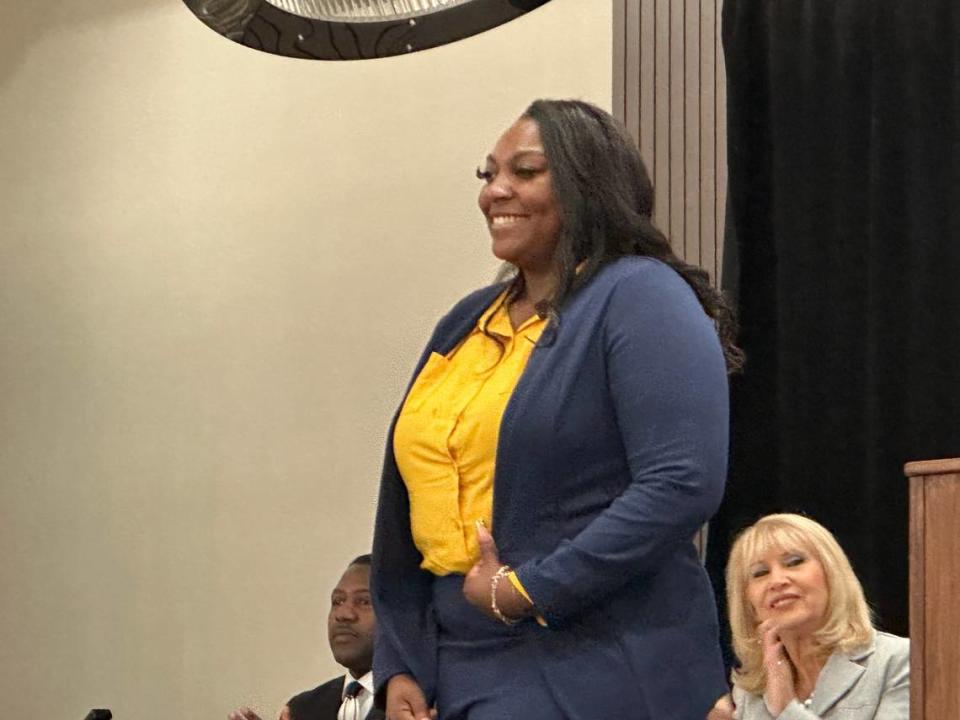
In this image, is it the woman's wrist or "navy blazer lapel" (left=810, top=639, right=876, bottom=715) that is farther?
"navy blazer lapel" (left=810, top=639, right=876, bottom=715)

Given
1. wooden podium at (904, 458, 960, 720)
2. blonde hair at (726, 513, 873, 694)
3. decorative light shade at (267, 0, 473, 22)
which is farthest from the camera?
blonde hair at (726, 513, 873, 694)

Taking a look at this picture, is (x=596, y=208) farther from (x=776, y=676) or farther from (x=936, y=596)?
(x=776, y=676)

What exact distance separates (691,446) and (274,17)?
0.57m

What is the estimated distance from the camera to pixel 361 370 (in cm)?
436

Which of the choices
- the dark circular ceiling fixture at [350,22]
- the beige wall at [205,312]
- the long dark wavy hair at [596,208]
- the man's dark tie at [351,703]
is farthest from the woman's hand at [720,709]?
the beige wall at [205,312]

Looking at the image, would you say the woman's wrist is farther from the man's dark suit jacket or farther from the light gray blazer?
the man's dark suit jacket

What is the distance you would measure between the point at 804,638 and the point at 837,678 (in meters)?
0.15

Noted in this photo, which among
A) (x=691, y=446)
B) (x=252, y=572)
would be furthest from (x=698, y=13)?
(x=691, y=446)

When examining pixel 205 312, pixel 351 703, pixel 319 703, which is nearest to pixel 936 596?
pixel 351 703

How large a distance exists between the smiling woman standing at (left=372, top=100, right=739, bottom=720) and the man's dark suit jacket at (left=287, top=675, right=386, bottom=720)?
6.67ft

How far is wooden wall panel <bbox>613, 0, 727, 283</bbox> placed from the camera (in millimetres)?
3852

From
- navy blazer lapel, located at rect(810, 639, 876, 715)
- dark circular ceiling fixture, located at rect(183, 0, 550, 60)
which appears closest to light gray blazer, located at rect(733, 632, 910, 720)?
navy blazer lapel, located at rect(810, 639, 876, 715)

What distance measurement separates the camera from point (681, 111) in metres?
3.89

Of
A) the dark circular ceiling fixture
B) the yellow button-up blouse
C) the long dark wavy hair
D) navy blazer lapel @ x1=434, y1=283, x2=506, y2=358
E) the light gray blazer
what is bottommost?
the light gray blazer
